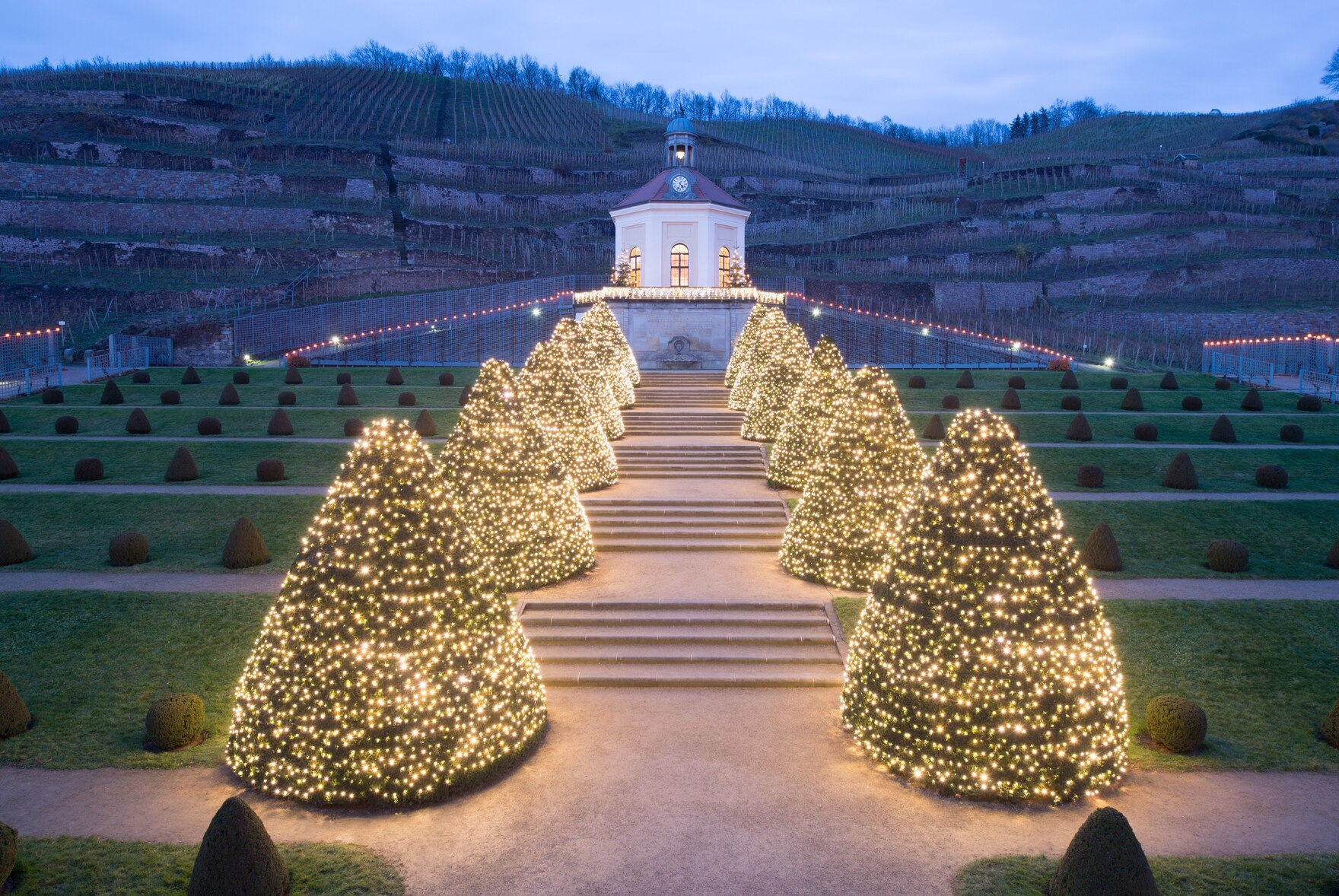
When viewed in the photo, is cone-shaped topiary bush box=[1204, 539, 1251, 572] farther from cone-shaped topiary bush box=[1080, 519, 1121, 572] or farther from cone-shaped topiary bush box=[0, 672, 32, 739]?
cone-shaped topiary bush box=[0, 672, 32, 739]

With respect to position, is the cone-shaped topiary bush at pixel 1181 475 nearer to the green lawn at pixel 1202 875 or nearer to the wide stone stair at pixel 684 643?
the wide stone stair at pixel 684 643

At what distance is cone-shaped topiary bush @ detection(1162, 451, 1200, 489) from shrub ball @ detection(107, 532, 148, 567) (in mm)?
24944

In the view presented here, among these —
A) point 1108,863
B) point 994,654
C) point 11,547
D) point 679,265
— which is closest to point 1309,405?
point 679,265

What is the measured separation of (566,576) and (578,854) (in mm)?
8293

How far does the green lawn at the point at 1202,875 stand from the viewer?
26.3 feet

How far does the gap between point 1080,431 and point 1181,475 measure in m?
5.62

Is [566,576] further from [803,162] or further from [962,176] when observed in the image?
[803,162]

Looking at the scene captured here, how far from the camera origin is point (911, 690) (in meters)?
9.84

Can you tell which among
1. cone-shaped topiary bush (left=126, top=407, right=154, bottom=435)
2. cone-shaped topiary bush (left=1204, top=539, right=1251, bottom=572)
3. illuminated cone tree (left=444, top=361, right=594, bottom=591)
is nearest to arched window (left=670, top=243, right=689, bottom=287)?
cone-shaped topiary bush (left=126, top=407, right=154, bottom=435)

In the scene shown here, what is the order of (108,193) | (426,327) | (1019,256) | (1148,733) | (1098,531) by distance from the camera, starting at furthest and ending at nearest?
(1019,256), (108,193), (426,327), (1098,531), (1148,733)

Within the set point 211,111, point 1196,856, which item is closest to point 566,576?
point 1196,856

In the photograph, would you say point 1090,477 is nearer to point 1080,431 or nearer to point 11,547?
point 1080,431

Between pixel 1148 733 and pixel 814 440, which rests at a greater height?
pixel 814 440

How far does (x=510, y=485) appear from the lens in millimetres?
15883
